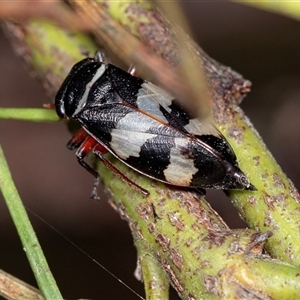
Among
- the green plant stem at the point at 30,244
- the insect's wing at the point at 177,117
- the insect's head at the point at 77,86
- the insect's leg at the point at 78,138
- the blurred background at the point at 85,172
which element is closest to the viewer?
the green plant stem at the point at 30,244

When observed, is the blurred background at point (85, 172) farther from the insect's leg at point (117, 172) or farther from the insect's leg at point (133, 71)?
the insect's leg at point (117, 172)

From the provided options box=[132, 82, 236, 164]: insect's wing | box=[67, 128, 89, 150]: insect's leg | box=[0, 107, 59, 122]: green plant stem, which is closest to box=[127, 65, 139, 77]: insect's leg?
box=[132, 82, 236, 164]: insect's wing

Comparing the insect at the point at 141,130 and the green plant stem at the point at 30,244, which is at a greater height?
the insect at the point at 141,130

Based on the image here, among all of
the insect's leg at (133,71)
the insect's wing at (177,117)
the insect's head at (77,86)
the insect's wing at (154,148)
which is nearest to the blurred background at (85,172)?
the insect's head at (77,86)

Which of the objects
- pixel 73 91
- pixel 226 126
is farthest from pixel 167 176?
pixel 73 91

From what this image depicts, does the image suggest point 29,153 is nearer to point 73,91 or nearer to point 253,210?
point 73,91

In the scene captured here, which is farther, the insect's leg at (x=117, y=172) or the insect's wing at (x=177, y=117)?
the insect's wing at (x=177, y=117)

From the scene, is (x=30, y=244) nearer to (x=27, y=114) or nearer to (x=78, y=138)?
(x=27, y=114)

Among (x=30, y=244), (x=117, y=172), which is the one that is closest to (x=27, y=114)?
(x=117, y=172)
